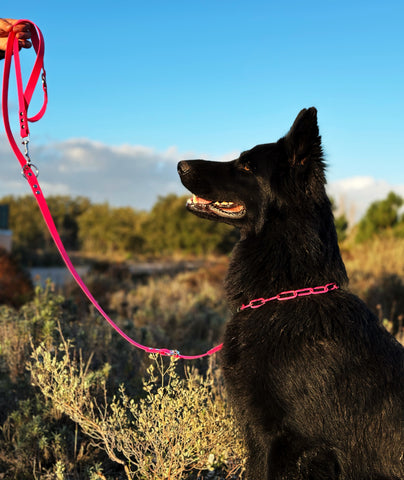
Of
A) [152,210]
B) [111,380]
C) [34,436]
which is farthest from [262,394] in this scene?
[152,210]

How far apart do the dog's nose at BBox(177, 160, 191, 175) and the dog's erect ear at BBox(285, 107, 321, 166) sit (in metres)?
0.62

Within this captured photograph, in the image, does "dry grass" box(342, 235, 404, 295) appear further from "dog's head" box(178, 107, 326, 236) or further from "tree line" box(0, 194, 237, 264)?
"tree line" box(0, 194, 237, 264)

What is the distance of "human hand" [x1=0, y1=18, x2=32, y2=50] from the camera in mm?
2855

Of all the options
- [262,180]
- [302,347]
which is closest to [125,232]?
[262,180]

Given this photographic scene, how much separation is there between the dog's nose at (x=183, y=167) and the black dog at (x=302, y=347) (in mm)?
385

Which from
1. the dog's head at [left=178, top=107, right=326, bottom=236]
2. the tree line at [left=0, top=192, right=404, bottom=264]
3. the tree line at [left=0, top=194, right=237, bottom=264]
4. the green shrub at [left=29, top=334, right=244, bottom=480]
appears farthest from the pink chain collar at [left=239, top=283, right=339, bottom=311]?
the tree line at [left=0, top=194, right=237, bottom=264]

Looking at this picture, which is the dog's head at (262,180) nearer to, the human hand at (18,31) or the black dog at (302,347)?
the black dog at (302,347)

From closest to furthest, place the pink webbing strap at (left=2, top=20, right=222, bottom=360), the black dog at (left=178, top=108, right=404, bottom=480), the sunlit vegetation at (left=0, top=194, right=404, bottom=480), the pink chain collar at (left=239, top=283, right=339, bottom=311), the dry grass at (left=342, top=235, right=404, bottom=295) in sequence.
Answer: the black dog at (left=178, top=108, right=404, bottom=480)
the pink chain collar at (left=239, top=283, right=339, bottom=311)
the sunlit vegetation at (left=0, top=194, right=404, bottom=480)
the pink webbing strap at (left=2, top=20, right=222, bottom=360)
the dry grass at (left=342, top=235, right=404, bottom=295)

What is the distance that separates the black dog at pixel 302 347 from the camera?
2051 mm

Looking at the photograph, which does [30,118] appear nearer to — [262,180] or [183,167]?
[183,167]

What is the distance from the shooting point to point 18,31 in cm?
286

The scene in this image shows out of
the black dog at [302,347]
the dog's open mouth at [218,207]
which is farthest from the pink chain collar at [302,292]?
the dog's open mouth at [218,207]

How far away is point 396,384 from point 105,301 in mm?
7073

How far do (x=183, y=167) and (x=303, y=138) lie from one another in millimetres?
757
